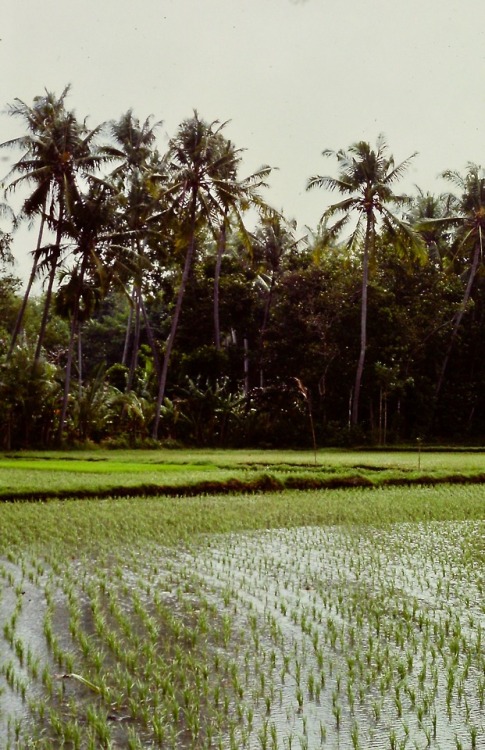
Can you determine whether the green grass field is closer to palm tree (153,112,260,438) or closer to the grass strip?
the grass strip

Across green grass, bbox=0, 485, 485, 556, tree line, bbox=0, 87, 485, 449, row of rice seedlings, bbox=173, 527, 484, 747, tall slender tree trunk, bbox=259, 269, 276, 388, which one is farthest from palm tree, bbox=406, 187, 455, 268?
row of rice seedlings, bbox=173, 527, 484, 747

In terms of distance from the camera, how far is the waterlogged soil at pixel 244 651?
2752 mm

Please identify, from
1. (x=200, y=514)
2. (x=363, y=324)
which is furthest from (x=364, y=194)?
(x=200, y=514)

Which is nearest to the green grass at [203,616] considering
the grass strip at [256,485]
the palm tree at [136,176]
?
the grass strip at [256,485]

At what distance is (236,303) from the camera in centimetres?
2658

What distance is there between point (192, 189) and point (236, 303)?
6231mm

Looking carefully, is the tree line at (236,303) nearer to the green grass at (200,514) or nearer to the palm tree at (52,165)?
the palm tree at (52,165)

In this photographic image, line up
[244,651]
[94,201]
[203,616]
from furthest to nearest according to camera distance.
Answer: [94,201] → [203,616] → [244,651]

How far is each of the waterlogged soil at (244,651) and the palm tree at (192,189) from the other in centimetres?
1501

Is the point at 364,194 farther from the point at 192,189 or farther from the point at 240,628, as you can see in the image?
the point at 240,628

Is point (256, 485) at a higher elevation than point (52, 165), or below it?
below

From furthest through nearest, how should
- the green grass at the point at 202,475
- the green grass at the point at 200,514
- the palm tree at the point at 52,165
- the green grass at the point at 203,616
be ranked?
the palm tree at the point at 52,165 < the green grass at the point at 202,475 < the green grass at the point at 200,514 < the green grass at the point at 203,616

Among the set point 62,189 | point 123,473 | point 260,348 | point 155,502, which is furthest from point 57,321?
point 155,502

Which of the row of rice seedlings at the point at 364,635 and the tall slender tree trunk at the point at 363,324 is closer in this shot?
the row of rice seedlings at the point at 364,635
